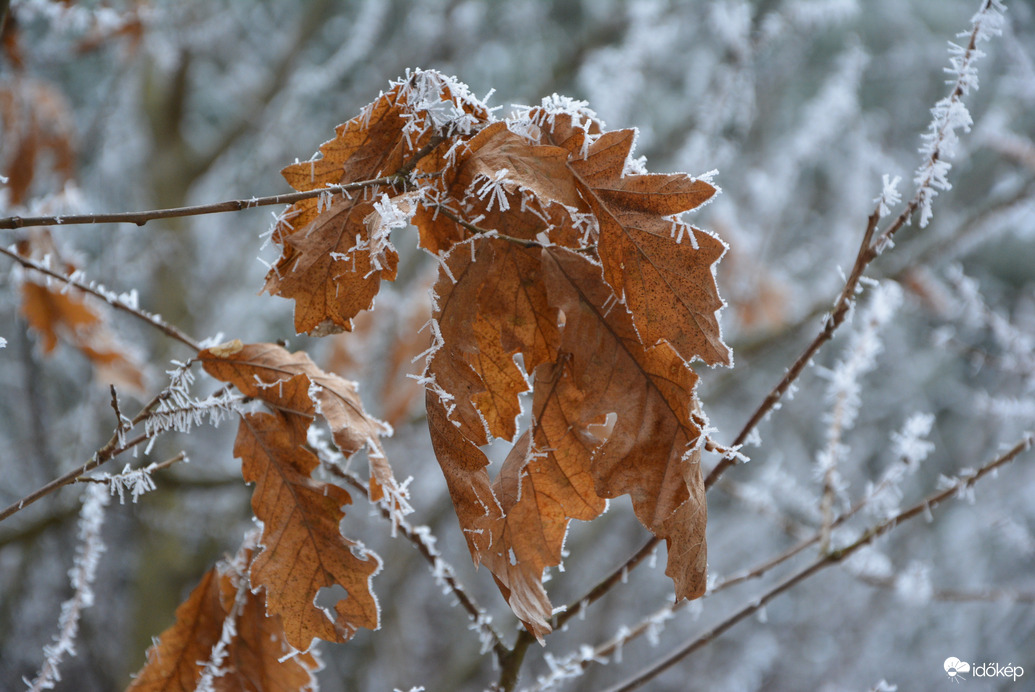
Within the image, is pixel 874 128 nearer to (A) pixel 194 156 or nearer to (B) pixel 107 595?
(A) pixel 194 156

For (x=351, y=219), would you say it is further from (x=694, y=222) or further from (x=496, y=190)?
(x=694, y=222)

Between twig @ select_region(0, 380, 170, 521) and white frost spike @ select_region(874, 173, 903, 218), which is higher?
white frost spike @ select_region(874, 173, 903, 218)

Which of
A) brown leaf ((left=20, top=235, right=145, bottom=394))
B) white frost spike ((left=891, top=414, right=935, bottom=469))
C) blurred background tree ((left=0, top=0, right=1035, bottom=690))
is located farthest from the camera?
blurred background tree ((left=0, top=0, right=1035, bottom=690))

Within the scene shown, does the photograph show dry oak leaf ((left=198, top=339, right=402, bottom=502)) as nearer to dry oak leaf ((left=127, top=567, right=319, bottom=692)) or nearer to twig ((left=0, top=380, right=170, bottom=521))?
twig ((left=0, top=380, right=170, bottom=521))

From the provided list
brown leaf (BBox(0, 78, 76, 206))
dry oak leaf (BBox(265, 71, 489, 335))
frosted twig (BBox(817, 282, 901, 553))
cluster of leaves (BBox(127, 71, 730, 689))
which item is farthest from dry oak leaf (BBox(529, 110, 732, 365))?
brown leaf (BBox(0, 78, 76, 206))

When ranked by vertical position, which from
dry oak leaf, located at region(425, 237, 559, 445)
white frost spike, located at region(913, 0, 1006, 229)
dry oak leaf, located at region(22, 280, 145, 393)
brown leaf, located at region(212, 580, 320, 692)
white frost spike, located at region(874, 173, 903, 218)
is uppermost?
dry oak leaf, located at region(22, 280, 145, 393)

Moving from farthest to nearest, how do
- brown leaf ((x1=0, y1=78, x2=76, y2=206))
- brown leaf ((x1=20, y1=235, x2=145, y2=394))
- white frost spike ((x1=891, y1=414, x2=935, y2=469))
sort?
brown leaf ((x1=0, y1=78, x2=76, y2=206))
brown leaf ((x1=20, y1=235, x2=145, y2=394))
white frost spike ((x1=891, y1=414, x2=935, y2=469))

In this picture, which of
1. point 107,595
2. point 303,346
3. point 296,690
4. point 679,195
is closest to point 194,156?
point 303,346
